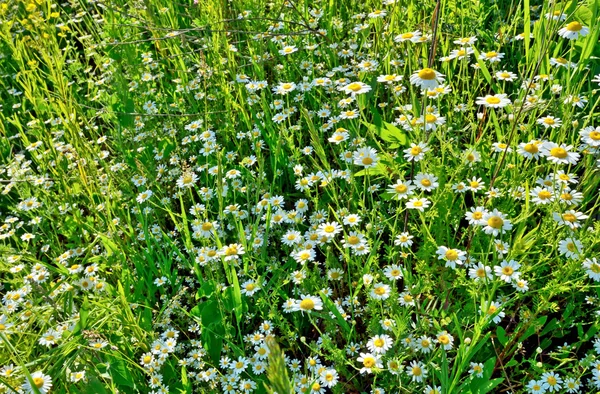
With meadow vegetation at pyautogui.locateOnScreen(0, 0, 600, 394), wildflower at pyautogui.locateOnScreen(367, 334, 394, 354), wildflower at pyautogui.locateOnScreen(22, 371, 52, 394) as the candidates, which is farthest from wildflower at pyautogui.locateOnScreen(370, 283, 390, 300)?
wildflower at pyautogui.locateOnScreen(22, 371, 52, 394)

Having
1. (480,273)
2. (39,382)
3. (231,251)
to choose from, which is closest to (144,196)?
(231,251)

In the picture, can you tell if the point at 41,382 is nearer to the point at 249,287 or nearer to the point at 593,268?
the point at 249,287

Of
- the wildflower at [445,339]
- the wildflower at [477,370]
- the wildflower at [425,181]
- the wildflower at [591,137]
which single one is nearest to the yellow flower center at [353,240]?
the wildflower at [425,181]

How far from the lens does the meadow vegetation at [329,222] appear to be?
149 cm

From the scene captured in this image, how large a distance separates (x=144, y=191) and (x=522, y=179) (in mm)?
1465

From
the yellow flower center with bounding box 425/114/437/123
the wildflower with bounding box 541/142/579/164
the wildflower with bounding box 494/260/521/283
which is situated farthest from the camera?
the yellow flower center with bounding box 425/114/437/123

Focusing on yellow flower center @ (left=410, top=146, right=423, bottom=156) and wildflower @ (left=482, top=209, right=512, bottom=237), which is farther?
yellow flower center @ (left=410, top=146, right=423, bottom=156)

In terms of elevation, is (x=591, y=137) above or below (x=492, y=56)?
below

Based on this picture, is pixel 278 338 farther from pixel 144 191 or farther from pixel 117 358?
pixel 144 191

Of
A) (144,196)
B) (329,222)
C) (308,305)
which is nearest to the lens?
(308,305)

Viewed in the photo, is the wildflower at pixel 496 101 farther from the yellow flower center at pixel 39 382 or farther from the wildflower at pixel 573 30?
the yellow flower center at pixel 39 382

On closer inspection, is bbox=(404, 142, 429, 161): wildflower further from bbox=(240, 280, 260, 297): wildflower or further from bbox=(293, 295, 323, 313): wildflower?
bbox=(240, 280, 260, 297): wildflower

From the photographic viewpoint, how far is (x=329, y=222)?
5.95 feet

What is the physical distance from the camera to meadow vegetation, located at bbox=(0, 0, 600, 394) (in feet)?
4.88
